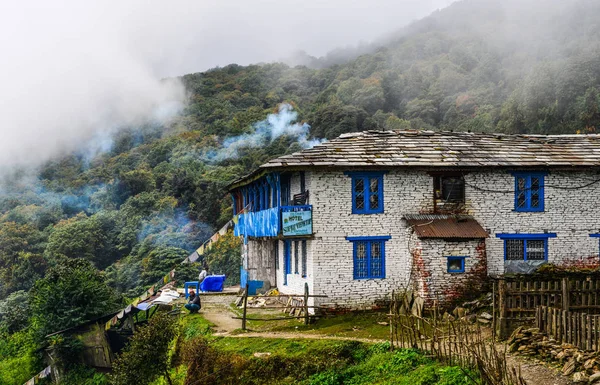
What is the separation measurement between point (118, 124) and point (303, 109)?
2751 centimetres

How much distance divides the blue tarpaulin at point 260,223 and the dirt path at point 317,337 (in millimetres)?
3350

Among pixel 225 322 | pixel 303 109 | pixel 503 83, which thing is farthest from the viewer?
pixel 303 109

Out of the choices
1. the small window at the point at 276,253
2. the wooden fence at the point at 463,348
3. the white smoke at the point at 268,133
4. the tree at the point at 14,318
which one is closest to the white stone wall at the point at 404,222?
the wooden fence at the point at 463,348

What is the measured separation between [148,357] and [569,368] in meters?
12.0

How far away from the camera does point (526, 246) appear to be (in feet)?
82.1

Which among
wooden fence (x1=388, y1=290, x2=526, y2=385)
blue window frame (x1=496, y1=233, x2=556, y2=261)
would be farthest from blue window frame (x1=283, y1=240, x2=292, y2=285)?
blue window frame (x1=496, y1=233, x2=556, y2=261)

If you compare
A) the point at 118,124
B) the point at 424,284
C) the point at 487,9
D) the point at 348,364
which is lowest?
the point at 348,364

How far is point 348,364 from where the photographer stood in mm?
18062

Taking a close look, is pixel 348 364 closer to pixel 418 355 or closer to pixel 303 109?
pixel 418 355

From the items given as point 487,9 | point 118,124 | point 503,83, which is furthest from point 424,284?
point 487,9

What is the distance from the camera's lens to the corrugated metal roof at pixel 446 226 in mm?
23000

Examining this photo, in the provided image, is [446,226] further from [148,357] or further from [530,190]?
[148,357]

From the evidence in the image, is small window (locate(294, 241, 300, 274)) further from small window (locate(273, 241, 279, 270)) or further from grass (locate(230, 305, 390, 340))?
small window (locate(273, 241, 279, 270))

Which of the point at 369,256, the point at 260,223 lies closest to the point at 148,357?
the point at 369,256
